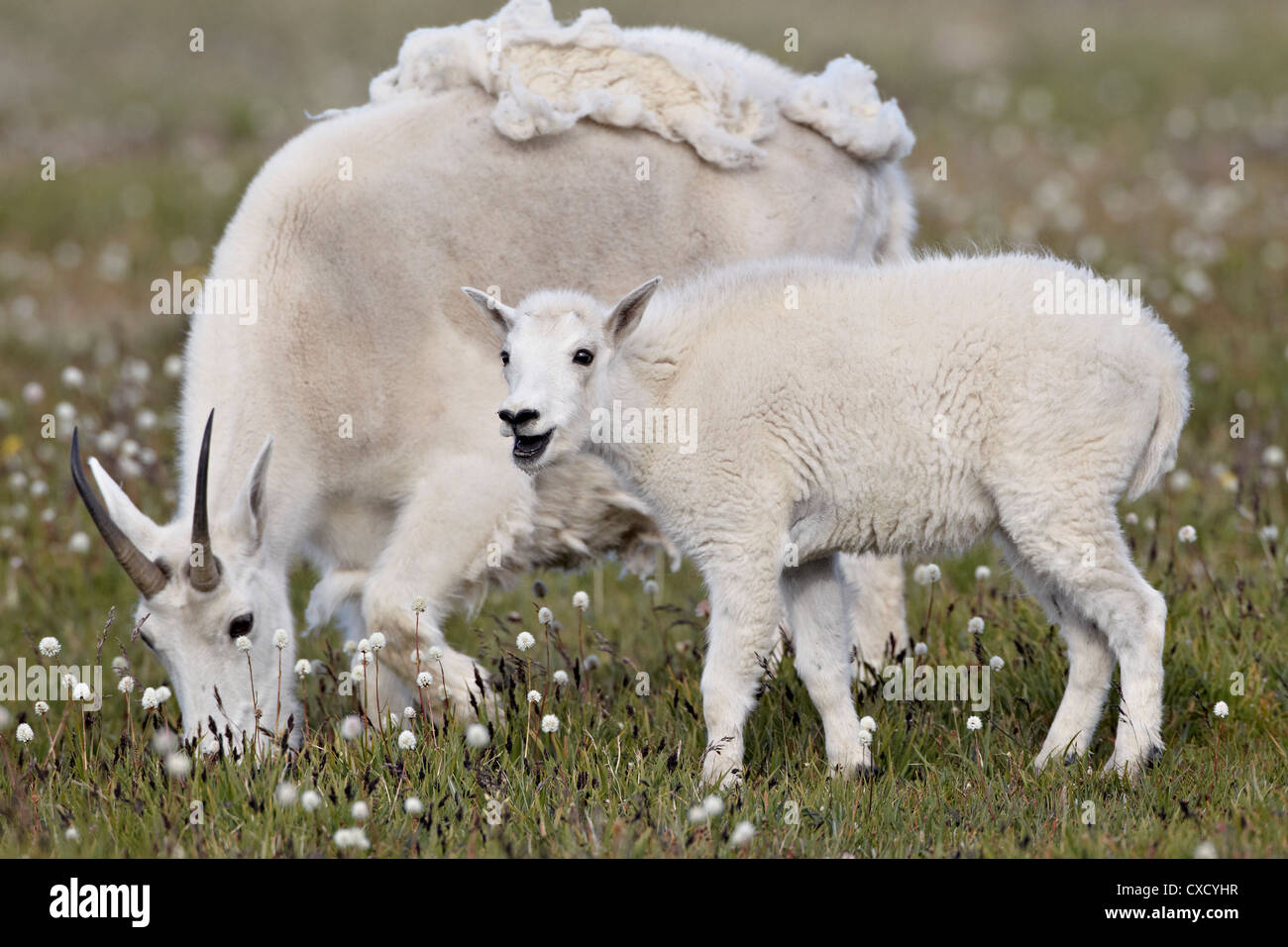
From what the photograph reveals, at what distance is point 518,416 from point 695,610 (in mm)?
2311

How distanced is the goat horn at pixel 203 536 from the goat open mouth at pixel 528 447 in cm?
117

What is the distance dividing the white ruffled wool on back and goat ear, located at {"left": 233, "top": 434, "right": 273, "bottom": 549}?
1.70 metres

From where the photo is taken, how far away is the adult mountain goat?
5.91 metres

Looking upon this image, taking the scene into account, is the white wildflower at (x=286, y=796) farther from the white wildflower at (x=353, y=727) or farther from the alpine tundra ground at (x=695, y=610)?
the white wildflower at (x=353, y=727)

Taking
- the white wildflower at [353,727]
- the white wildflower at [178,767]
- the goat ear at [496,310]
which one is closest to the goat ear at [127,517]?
the white wildflower at [178,767]

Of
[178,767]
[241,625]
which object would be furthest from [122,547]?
[178,767]

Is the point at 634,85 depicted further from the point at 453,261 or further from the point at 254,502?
the point at 254,502

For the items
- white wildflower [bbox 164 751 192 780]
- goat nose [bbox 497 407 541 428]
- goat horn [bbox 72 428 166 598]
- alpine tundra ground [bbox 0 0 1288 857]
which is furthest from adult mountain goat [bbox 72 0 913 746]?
goat nose [bbox 497 407 541 428]

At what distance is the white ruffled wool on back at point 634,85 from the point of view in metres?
6.30

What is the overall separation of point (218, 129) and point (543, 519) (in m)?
13.0

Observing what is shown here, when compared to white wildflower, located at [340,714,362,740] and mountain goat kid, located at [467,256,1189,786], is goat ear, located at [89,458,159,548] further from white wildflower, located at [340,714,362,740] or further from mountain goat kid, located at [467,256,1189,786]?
mountain goat kid, located at [467,256,1189,786]

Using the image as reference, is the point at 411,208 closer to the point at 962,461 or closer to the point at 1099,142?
Result: the point at 962,461
